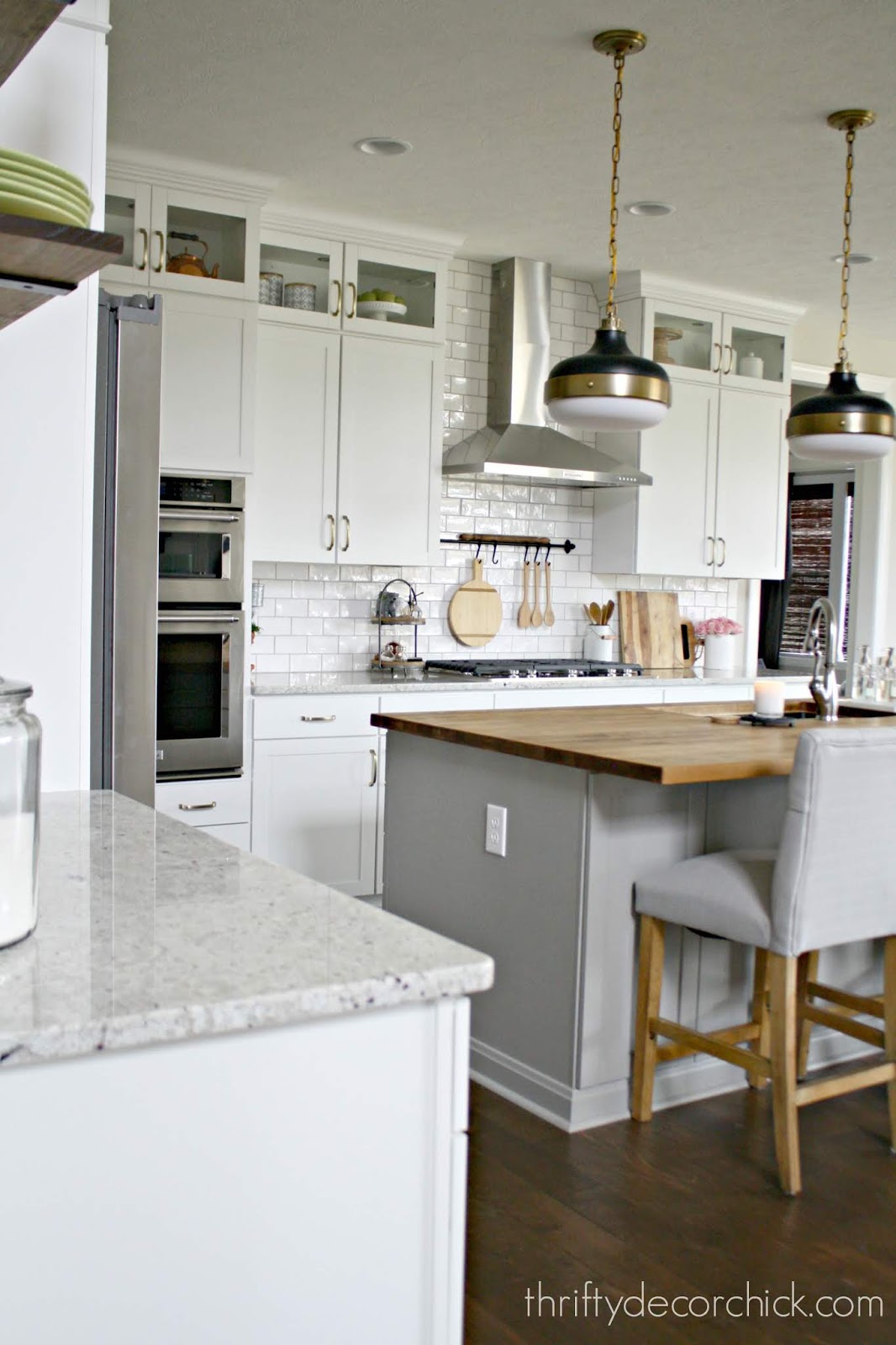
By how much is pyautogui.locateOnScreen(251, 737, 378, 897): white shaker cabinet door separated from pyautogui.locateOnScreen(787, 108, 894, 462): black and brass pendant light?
198 centimetres

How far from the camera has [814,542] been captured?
9844mm

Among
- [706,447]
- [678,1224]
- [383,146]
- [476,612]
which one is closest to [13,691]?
[678,1224]

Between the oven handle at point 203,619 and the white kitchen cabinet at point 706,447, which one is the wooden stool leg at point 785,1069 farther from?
the white kitchen cabinet at point 706,447

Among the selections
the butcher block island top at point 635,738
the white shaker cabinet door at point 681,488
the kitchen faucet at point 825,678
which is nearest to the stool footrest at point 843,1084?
the butcher block island top at point 635,738

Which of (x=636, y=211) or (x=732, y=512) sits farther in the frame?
(x=732, y=512)

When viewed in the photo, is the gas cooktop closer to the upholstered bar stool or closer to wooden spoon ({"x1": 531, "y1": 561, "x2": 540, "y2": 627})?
wooden spoon ({"x1": 531, "y1": 561, "x2": 540, "y2": 627})

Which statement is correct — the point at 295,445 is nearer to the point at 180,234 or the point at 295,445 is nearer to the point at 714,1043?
the point at 180,234

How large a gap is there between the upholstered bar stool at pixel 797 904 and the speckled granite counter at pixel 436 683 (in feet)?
6.21

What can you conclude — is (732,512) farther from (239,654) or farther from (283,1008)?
(283,1008)

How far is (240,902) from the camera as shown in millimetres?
1390

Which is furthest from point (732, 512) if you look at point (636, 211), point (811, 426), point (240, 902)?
point (240, 902)

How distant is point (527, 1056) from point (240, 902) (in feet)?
6.51

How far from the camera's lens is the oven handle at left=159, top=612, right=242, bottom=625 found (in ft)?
14.2

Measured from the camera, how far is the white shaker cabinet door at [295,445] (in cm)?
484
